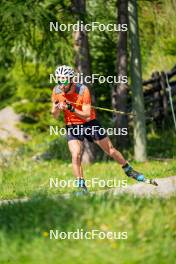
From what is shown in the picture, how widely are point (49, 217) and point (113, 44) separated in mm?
13911

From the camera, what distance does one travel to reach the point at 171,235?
702cm

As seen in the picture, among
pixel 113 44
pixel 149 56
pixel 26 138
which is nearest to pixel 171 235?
pixel 113 44

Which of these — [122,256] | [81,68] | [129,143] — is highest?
[81,68]

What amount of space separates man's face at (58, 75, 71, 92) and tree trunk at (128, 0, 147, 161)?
6118mm

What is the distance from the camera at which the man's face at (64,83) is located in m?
10.6

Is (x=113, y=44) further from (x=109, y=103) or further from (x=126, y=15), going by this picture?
(x=126, y=15)

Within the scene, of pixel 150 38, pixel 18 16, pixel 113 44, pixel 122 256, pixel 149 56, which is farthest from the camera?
pixel 149 56

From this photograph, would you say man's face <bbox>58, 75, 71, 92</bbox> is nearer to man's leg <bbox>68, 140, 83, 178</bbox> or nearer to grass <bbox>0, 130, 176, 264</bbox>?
man's leg <bbox>68, 140, 83, 178</bbox>

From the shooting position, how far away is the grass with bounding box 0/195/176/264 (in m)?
6.69
